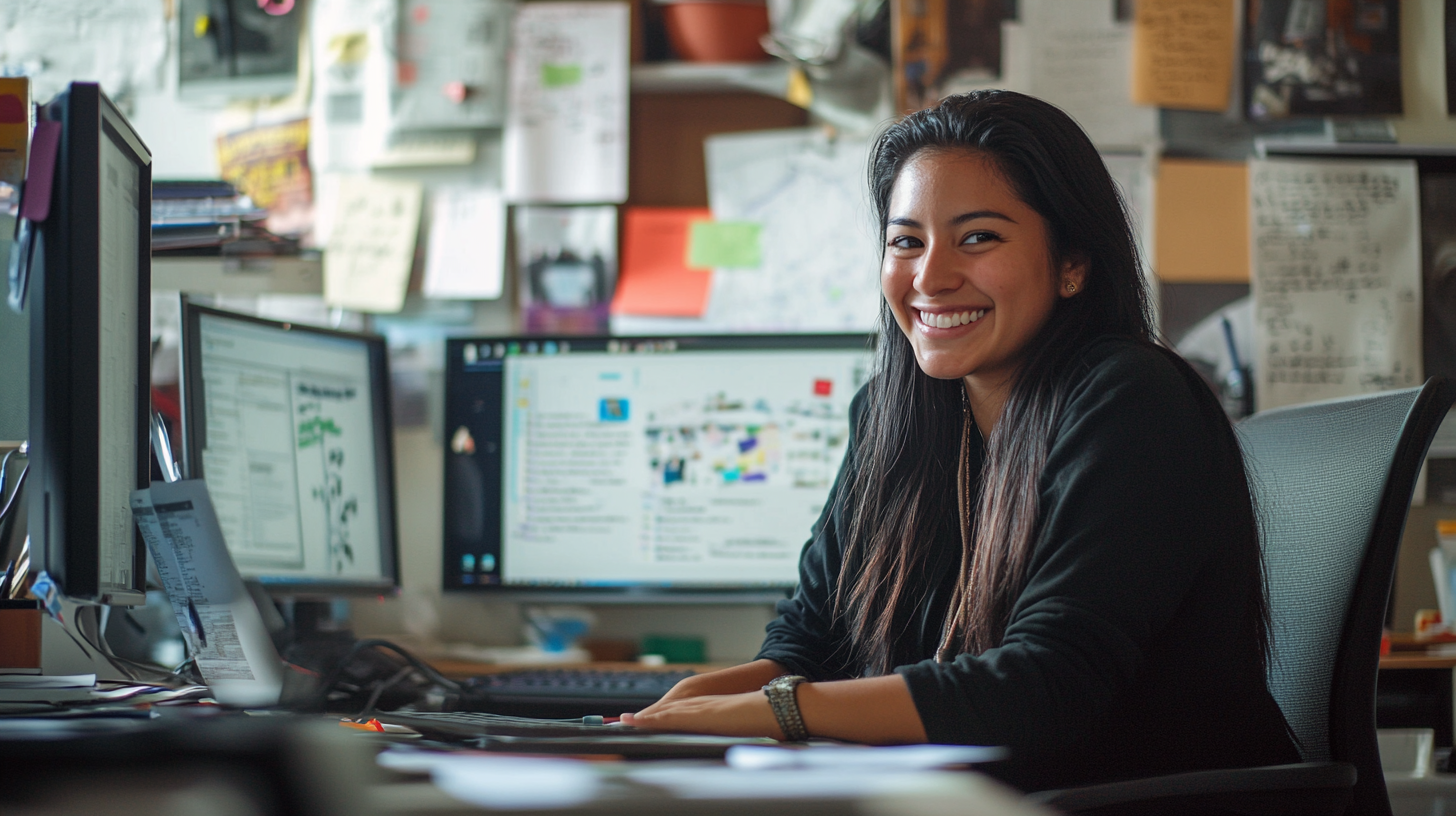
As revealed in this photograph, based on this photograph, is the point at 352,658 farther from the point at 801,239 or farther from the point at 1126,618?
the point at 801,239

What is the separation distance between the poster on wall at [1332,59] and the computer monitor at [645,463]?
75 centimetres

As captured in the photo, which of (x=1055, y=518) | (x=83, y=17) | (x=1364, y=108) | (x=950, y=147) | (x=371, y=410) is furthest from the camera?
(x=83, y=17)

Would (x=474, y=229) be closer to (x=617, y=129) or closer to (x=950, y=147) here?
(x=617, y=129)

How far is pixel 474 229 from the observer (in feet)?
5.82

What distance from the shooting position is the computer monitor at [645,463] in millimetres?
1517

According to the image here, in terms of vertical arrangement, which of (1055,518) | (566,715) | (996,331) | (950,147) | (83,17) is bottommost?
(566,715)

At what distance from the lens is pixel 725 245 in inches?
67.9

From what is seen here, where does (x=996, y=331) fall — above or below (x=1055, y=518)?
above

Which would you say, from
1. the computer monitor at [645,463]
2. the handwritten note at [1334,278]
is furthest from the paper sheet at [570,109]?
the handwritten note at [1334,278]

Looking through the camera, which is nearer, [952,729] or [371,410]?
[952,729]

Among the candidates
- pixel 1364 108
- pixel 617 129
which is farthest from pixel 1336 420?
pixel 617 129

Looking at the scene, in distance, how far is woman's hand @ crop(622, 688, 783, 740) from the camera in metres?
0.71

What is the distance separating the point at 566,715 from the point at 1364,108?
55.9 inches

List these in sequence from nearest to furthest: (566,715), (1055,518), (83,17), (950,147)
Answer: (1055,518)
(950,147)
(566,715)
(83,17)
